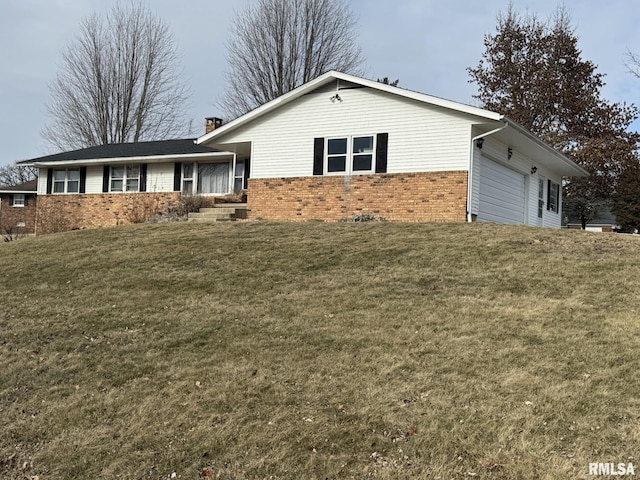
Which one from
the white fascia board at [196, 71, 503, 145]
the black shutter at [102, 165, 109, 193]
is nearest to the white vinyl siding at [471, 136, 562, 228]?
the white fascia board at [196, 71, 503, 145]

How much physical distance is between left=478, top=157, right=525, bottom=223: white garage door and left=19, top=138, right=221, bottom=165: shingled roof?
1027 centimetres

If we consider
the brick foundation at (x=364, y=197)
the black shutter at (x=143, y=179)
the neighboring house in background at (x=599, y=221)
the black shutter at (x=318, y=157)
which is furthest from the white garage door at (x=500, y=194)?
the neighboring house in background at (x=599, y=221)

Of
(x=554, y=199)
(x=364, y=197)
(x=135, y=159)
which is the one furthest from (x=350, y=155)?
(x=135, y=159)

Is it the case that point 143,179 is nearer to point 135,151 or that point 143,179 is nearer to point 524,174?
point 135,151

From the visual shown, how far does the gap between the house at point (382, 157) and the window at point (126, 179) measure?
9.45 feet

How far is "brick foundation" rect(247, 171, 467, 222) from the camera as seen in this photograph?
14773mm

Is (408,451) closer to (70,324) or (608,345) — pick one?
(608,345)

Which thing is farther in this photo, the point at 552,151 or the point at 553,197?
the point at 553,197

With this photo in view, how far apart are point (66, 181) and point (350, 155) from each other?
47.3 ft

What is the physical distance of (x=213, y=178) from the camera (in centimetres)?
2206

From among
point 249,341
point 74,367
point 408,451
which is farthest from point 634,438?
point 74,367

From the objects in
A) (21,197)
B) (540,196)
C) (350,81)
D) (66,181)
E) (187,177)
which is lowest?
(21,197)

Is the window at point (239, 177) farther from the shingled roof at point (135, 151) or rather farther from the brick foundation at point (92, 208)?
the brick foundation at point (92, 208)

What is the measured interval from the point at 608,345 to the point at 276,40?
2966cm
